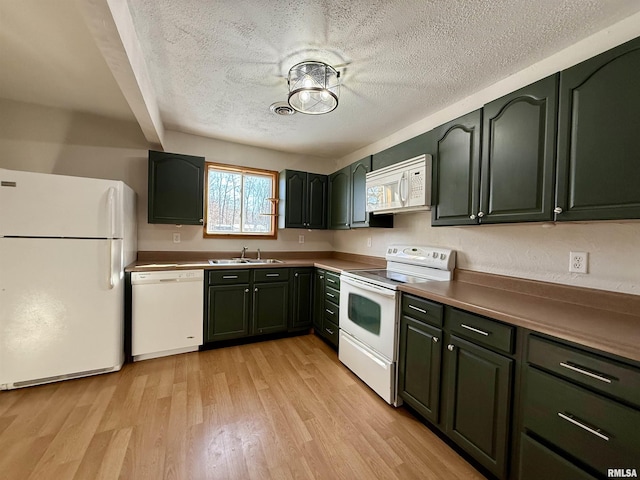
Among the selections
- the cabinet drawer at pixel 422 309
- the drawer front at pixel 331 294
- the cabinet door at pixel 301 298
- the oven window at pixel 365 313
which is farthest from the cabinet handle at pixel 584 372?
the cabinet door at pixel 301 298

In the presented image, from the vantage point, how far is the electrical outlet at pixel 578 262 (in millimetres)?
1456

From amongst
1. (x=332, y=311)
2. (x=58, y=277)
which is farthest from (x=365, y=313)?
(x=58, y=277)

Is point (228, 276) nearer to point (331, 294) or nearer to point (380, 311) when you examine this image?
point (331, 294)

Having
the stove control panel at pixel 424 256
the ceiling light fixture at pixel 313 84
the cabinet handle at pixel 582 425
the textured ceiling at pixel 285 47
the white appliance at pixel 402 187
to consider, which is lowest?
the cabinet handle at pixel 582 425

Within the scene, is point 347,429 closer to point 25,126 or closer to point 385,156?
point 385,156

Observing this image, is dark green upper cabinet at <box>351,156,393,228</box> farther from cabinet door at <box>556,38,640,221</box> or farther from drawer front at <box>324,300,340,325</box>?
cabinet door at <box>556,38,640,221</box>

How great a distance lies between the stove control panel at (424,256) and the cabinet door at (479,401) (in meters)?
0.82

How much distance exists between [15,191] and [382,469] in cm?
306

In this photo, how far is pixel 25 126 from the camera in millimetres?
2484

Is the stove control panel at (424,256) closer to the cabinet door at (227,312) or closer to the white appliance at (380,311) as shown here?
the white appliance at (380,311)

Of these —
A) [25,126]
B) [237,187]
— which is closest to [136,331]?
[237,187]

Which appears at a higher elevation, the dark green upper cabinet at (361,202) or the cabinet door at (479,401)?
the dark green upper cabinet at (361,202)

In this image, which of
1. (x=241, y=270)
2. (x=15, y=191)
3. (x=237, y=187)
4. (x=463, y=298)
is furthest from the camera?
(x=237, y=187)

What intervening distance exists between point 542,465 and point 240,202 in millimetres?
3399
